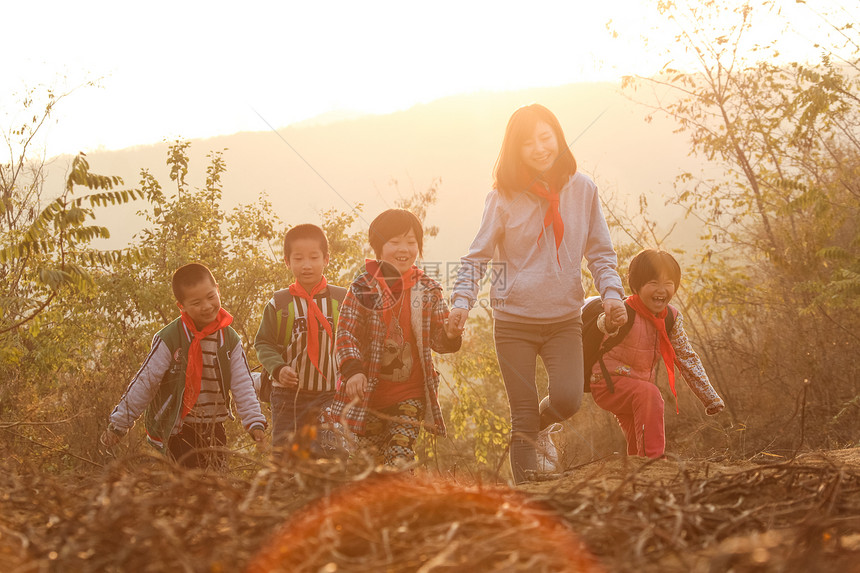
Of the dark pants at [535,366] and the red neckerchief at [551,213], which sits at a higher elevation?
the red neckerchief at [551,213]

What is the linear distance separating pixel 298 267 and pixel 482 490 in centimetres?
366

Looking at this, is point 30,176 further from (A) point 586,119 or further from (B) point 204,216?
(A) point 586,119

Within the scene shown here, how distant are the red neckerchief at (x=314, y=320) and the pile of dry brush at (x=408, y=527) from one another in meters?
3.06

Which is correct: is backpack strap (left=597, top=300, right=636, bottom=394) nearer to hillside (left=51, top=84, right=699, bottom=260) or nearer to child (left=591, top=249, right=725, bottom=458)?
child (left=591, top=249, right=725, bottom=458)

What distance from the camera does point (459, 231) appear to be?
109 metres

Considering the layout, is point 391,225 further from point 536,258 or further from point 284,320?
point 284,320

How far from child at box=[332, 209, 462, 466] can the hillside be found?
8454cm

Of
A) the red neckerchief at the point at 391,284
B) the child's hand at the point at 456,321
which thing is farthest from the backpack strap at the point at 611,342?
the red neckerchief at the point at 391,284

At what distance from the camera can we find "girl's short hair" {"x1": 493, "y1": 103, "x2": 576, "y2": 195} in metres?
4.95

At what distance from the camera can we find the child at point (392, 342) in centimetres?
461

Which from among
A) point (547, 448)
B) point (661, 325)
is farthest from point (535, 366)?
point (661, 325)

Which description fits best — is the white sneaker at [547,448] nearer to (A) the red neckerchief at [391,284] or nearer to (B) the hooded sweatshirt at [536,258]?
(B) the hooded sweatshirt at [536,258]

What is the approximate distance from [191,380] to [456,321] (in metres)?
Answer: 1.76

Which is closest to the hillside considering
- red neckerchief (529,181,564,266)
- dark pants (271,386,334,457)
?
red neckerchief (529,181,564,266)
